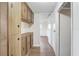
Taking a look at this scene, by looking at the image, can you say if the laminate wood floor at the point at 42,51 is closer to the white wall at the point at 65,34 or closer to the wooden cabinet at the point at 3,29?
the white wall at the point at 65,34

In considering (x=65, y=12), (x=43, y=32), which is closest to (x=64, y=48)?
(x=65, y=12)

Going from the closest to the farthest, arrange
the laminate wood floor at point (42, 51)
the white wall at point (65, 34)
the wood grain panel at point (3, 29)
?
the wood grain panel at point (3, 29) < the white wall at point (65, 34) < the laminate wood floor at point (42, 51)

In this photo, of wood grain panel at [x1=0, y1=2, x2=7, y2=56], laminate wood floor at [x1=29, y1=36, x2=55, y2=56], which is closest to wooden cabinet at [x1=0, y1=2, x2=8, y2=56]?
wood grain panel at [x1=0, y1=2, x2=7, y2=56]

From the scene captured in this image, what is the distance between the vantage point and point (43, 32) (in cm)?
531

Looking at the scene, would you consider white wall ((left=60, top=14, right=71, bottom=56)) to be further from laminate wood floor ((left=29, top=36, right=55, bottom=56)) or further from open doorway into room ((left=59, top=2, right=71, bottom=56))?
laminate wood floor ((left=29, top=36, right=55, bottom=56))

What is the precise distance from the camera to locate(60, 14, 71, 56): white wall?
232 centimetres

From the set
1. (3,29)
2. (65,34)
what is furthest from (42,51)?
(3,29)

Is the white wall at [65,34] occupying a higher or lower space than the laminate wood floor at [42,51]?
higher

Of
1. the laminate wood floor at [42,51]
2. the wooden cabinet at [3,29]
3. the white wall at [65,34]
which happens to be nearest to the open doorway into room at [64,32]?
the white wall at [65,34]

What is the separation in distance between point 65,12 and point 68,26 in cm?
26

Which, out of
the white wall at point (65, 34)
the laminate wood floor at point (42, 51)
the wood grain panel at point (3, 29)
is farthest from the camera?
the laminate wood floor at point (42, 51)

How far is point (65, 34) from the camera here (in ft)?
7.68

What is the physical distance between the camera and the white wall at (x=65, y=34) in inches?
91.5
